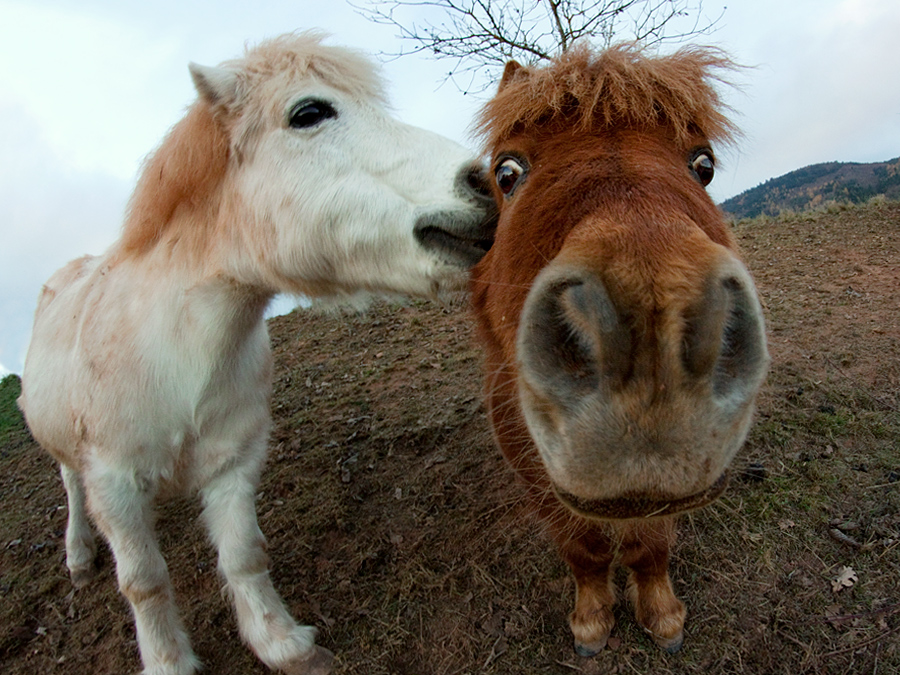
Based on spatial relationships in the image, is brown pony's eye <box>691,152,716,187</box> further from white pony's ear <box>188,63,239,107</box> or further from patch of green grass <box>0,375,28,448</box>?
patch of green grass <box>0,375,28,448</box>

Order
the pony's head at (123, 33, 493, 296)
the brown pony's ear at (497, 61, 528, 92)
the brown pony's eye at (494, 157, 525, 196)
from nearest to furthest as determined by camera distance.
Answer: the brown pony's eye at (494, 157, 525, 196), the pony's head at (123, 33, 493, 296), the brown pony's ear at (497, 61, 528, 92)

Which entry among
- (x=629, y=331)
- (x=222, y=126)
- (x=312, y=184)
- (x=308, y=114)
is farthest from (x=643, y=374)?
(x=222, y=126)

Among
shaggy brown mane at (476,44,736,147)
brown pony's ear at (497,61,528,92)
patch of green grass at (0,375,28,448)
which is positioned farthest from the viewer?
patch of green grass at (0,375,28,448)

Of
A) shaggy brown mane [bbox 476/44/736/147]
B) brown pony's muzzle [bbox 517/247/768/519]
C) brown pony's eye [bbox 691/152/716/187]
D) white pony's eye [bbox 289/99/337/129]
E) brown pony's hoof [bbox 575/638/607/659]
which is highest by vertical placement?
white pony's eye [bbox 289/99/337/129]

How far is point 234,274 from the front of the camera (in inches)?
87.2

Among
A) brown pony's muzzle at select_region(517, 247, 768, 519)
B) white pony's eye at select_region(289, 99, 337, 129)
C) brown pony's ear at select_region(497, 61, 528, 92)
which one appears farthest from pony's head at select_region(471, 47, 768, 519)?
white pony's eye at select_region(289, 99, 337, 129)

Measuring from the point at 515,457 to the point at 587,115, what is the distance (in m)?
1.51

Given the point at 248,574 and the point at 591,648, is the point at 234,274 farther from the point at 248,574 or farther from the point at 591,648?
the point at 591,648

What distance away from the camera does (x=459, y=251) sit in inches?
73.2

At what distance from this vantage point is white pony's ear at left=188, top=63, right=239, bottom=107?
6.79 feet

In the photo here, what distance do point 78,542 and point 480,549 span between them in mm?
2984

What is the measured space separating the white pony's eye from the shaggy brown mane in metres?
0.74

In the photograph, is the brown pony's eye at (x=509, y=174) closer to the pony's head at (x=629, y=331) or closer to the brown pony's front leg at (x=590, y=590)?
the pony's head at (x=629, y=331)

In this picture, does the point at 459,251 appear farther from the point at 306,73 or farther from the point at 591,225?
the point at 306,73
